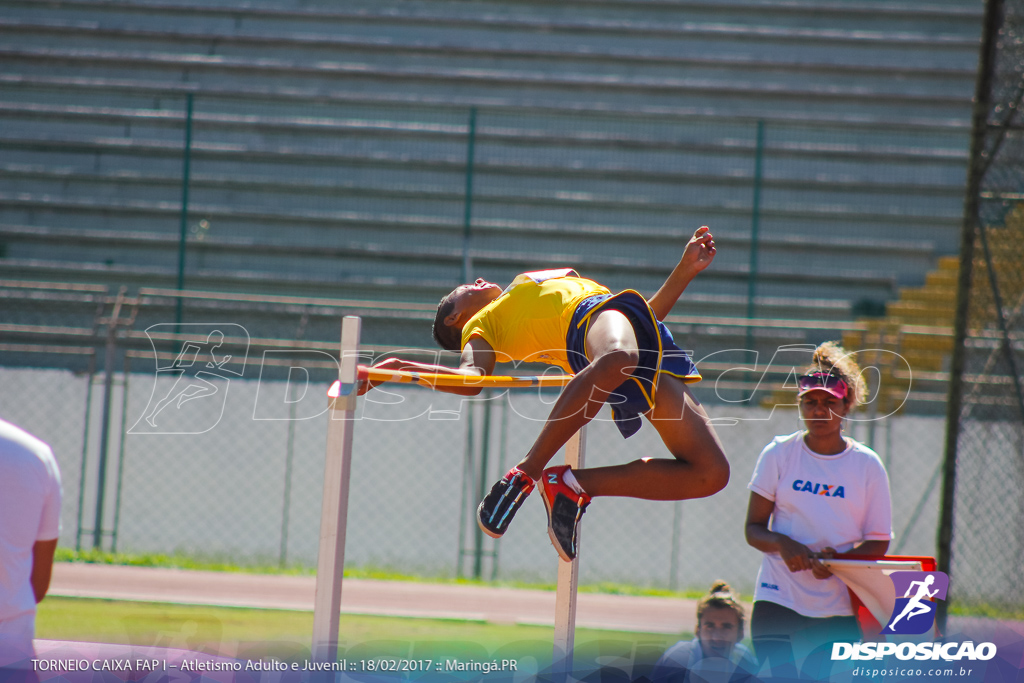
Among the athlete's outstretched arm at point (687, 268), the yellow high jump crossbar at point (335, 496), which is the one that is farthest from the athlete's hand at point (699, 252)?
the yellow high jump crossbar at point (335, 496)

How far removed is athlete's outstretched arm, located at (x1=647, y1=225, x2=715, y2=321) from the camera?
321 centimetres

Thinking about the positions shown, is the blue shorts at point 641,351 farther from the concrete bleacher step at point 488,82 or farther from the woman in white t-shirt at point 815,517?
the concrete bleacher step at point 488,82

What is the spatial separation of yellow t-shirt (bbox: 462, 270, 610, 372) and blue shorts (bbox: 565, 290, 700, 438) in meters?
0.08

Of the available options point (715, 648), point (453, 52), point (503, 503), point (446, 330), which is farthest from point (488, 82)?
point (503, 503)

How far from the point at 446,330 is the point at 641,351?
36.0 inches

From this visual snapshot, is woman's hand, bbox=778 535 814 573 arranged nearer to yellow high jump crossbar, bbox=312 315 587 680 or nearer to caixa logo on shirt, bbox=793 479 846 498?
caixa logo on shirt, bbox=793 479 846 498

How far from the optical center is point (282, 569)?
6453mm

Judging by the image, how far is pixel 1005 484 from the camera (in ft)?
15.1

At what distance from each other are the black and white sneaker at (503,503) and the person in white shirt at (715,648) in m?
0.78

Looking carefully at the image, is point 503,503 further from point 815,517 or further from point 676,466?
point 815,517

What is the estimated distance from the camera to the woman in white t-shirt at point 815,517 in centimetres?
303

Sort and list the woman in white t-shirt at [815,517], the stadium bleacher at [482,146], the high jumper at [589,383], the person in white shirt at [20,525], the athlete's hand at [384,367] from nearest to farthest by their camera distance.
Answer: the person in white shirt at [20,525]
the athlete's hand at [384,367]
the high jumper at [589,383]
the woman in white t-shirt at [815,517]
the stadium bleacher at [482,146]

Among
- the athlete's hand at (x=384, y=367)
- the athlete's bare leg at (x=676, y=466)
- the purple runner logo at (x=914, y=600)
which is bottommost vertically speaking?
the purple runner logo at (x=914, y=600)

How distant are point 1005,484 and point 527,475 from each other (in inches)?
126
